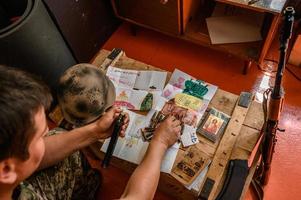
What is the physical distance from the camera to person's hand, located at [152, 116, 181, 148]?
4.34 ft

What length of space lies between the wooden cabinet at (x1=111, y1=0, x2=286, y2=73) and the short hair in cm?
125

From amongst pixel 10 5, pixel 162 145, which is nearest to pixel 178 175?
pixel 162 145

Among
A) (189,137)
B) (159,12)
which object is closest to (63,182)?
(189,137)

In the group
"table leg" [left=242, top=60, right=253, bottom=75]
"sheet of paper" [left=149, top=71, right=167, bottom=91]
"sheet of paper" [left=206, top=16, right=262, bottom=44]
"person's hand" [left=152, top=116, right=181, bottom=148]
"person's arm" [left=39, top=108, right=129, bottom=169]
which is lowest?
"person's arm" [left=39, top=108, right=129, bottom=169]

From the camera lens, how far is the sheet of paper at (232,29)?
6.52 ft

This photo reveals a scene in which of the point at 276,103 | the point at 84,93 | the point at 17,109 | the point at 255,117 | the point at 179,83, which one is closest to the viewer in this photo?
the point at 17,109

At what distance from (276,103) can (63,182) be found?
2.81 ft

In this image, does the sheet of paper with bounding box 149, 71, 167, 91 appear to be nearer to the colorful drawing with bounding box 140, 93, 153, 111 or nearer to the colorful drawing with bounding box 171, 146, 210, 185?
the colorful drawing with bounding box 140, 93, 153, 111

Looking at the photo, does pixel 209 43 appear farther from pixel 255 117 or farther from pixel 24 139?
pixel 24 139

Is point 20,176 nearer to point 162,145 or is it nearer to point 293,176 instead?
point 162,145

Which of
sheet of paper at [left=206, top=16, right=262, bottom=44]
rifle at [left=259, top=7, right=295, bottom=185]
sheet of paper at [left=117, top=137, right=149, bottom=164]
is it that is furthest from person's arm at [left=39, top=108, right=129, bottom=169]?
sheet of paper at [left=206, top=16, right=262, bottom=44]

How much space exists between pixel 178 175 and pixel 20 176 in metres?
0.71

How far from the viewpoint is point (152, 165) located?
1202 millimetres

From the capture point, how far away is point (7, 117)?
2.30 ft
